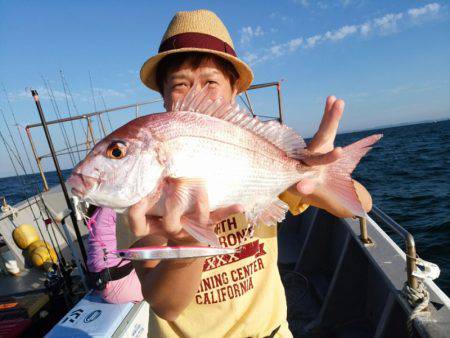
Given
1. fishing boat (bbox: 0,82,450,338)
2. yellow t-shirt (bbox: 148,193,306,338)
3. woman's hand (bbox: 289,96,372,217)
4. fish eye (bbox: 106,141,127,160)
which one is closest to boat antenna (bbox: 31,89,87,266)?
fishing boat (bbox: 0,82,450,338)

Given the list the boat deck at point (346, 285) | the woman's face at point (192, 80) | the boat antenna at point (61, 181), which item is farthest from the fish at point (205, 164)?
the boat antenna at point (61, 181)

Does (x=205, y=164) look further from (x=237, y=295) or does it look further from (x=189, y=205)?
(x=237, y=295)

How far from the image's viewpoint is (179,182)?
5.05ft

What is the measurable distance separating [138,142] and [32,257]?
728 cm

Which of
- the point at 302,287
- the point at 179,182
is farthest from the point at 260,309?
the point at 302,287

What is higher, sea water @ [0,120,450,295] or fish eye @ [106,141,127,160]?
fish eye @ [106,141,127,160]

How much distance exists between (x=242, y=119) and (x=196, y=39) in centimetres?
71

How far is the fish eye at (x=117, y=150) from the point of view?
60.3 inches

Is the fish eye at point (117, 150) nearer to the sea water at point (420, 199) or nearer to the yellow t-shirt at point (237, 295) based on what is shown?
the yellow t-shirt at point (237, 295)

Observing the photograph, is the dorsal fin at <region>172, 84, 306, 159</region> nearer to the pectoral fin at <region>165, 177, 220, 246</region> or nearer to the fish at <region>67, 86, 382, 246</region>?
the fish at <region>67, 86, 382, 246</region>

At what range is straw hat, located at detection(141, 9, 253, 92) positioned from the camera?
1.99 meters

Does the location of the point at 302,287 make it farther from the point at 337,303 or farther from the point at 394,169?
the point at 394,169

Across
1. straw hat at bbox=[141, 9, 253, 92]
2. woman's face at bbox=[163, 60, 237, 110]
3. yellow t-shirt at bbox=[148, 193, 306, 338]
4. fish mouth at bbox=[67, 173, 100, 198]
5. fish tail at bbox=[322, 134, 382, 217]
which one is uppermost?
straw hat at bbox=[141, 9, 253, 92]

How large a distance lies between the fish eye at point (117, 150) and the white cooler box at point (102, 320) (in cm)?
229
